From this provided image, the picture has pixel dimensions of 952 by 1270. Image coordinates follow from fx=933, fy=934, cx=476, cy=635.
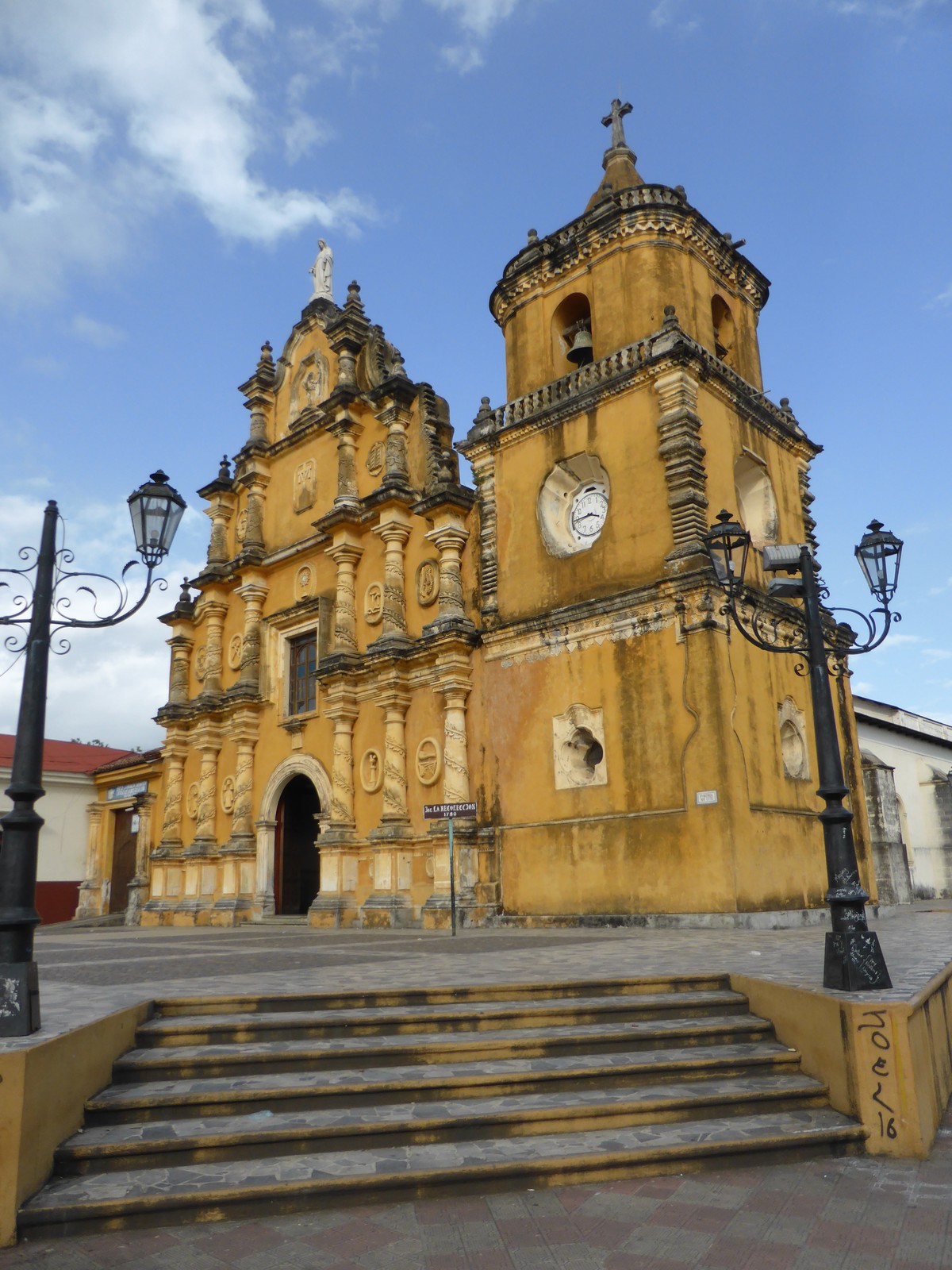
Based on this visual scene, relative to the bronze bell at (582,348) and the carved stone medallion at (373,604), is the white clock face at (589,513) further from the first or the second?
the carved stone medallion at (373,604)

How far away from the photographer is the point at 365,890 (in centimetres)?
1845

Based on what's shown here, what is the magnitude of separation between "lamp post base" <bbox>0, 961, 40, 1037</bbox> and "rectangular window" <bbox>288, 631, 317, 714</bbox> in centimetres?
1642

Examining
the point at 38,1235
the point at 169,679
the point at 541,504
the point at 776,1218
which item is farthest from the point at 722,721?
the point at 169,679

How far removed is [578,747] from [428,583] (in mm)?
5412

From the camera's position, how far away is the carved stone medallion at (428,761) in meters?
17.6

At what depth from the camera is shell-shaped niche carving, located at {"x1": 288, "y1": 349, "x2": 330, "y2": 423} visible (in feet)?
77.0

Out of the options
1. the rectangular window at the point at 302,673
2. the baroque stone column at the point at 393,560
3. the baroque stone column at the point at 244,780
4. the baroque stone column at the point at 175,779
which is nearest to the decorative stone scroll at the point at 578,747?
the baroque stone column at the point at 393,560

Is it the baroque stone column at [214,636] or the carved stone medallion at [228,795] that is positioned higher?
the baroque stone column at [214,636]

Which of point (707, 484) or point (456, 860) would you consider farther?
point (456, 860)

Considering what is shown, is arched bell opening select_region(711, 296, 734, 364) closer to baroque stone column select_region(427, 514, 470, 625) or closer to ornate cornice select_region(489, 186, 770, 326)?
ornate cornice select_region(489, 186, 770, 326)

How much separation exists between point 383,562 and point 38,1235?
16513 millimetres

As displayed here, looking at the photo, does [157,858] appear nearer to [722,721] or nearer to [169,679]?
[169,679]

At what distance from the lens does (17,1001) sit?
4840 mm

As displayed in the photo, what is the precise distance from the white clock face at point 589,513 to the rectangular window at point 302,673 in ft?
25.5
